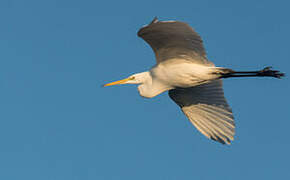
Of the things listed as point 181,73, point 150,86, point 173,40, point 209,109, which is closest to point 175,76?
point 181,73

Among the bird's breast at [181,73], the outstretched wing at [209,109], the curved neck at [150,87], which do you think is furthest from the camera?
the outstretched wing at [209,109]

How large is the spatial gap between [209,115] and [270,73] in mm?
1653

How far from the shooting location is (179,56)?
851 cm

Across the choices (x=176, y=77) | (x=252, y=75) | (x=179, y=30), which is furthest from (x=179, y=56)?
(x=252, y=75)

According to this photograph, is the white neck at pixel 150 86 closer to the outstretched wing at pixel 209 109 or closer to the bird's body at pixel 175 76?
the bird's body at pixel 175 76

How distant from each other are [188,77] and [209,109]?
4.89 feet

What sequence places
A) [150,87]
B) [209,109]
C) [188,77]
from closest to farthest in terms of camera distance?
[188,77], [150,87], [209,109]

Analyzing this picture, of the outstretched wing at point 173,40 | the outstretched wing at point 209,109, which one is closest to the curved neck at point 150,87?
the outstretched wing at point 173,40

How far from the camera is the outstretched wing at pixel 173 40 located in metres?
7.43

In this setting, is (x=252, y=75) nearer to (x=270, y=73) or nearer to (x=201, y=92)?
(x=270, y=73)

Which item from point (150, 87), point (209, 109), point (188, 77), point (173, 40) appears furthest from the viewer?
point (209, 109)

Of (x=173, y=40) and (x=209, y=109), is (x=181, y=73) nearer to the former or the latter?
(x=173, y=40)

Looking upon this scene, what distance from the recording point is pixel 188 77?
8578 mm

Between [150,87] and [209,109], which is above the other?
[150,87]
